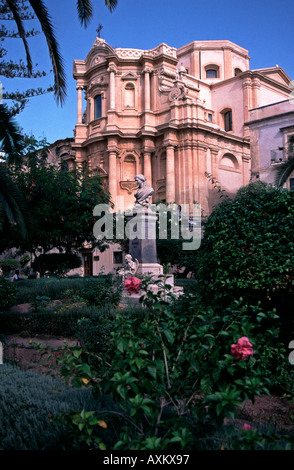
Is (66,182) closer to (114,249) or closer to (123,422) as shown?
(114,249)

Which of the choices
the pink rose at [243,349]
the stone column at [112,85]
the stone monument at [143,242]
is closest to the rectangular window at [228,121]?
the stone column at [112,85]

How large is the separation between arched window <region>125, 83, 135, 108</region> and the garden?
3043cm

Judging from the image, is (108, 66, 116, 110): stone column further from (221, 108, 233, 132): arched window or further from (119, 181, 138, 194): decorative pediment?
(221, 108, 233, 132): arched window

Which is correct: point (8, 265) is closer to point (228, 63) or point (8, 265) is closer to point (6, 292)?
point (6, 292)

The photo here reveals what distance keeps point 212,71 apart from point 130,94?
1093 cm

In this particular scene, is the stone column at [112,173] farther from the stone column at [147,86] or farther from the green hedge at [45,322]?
the green hedge at [45,322]

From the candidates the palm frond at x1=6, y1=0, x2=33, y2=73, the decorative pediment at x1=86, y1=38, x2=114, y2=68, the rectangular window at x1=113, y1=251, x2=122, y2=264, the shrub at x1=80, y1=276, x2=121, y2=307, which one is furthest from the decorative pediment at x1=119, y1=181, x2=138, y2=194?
the palm frond at x1=6, y1=0, x2=33, y2=73

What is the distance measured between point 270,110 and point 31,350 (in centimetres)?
2583

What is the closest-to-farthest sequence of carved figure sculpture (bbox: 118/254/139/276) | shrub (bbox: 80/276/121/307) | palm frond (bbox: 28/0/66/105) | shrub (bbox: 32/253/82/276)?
Result: palm frond (bbox: 28/0/66/105), shrub (bbox: 80/276/121/307), carved figure sculpture (bbox: 118/254/139/276), shrub (bbox: 32/253/82/276)

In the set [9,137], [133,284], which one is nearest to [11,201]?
[9,137]

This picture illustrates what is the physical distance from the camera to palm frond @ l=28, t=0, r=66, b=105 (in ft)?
23.7

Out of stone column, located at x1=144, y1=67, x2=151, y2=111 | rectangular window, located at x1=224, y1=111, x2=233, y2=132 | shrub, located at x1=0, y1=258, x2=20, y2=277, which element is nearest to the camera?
stone column, located at x1=144, y1=67, x2=151, y2=111

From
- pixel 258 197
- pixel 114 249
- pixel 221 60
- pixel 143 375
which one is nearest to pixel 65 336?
pixel 258 197

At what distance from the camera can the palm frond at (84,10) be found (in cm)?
795
